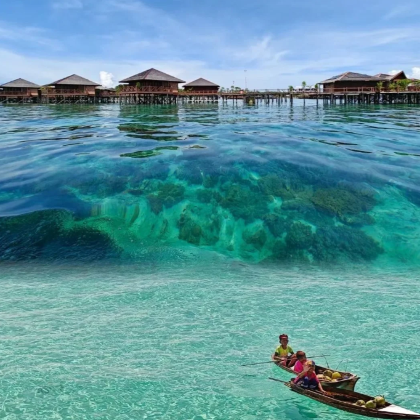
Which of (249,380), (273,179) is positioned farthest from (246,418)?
(273,179)

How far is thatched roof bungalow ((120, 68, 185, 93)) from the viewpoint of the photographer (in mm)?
A: 77731

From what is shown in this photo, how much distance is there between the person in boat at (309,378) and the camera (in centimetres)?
811

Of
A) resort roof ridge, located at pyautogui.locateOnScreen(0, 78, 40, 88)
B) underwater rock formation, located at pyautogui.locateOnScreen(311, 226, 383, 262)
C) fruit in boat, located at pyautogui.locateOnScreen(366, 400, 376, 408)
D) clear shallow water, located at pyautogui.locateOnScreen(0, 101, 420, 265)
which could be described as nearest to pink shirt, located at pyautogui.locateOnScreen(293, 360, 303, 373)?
fruit in boat, located at pyautogui.locateOnScreen(366, 400, 376, 408)

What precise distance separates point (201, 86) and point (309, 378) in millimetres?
85975

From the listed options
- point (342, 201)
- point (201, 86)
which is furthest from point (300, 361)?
point (201, 86)

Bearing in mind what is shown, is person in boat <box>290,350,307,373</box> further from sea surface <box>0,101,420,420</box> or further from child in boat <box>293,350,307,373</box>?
sea surface <box>0,101,420,420</box>

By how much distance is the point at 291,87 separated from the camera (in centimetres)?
8756

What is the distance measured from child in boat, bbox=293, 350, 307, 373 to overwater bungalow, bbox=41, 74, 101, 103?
8426 cm

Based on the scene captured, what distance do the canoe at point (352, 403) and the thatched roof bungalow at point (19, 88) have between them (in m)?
93.4

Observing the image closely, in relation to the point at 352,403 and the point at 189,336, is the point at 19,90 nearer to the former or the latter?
the point at 189,336

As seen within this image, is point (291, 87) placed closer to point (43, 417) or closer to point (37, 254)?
point (37, 254)

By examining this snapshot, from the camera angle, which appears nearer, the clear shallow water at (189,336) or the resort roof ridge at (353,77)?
the clear shallow water at (189,336)

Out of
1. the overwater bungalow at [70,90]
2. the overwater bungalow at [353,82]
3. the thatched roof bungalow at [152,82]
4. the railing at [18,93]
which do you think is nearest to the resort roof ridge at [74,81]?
the overwater bungalow at [70,90]

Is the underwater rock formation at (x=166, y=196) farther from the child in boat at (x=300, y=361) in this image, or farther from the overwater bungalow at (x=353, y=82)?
the overwater bungalow at (x=353, y=82)
